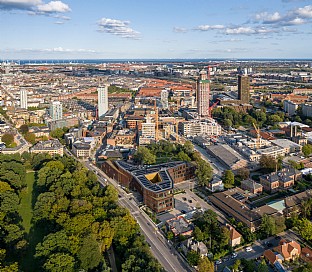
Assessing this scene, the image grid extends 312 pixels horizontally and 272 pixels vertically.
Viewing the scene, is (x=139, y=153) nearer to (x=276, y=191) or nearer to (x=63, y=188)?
(x=63, y=188)

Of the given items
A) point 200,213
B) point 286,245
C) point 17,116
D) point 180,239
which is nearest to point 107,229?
point 180,239

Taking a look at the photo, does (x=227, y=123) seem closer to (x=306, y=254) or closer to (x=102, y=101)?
(x=102, y=101)

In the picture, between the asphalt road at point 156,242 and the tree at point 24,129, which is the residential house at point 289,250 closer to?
the asphalt road at point 156,242

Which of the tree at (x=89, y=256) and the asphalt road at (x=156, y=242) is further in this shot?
the asphalt road at (x=156, y=242)

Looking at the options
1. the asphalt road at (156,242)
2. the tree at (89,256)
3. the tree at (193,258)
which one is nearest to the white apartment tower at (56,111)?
the asphalt road at (156,242)

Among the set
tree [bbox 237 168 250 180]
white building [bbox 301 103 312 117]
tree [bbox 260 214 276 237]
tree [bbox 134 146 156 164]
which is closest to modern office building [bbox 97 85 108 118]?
tree [bbox 134 146 156 164]

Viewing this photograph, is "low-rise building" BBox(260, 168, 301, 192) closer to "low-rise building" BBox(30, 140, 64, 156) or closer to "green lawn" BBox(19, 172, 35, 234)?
"green lawn" BBox(19, 172, 35, 234)
